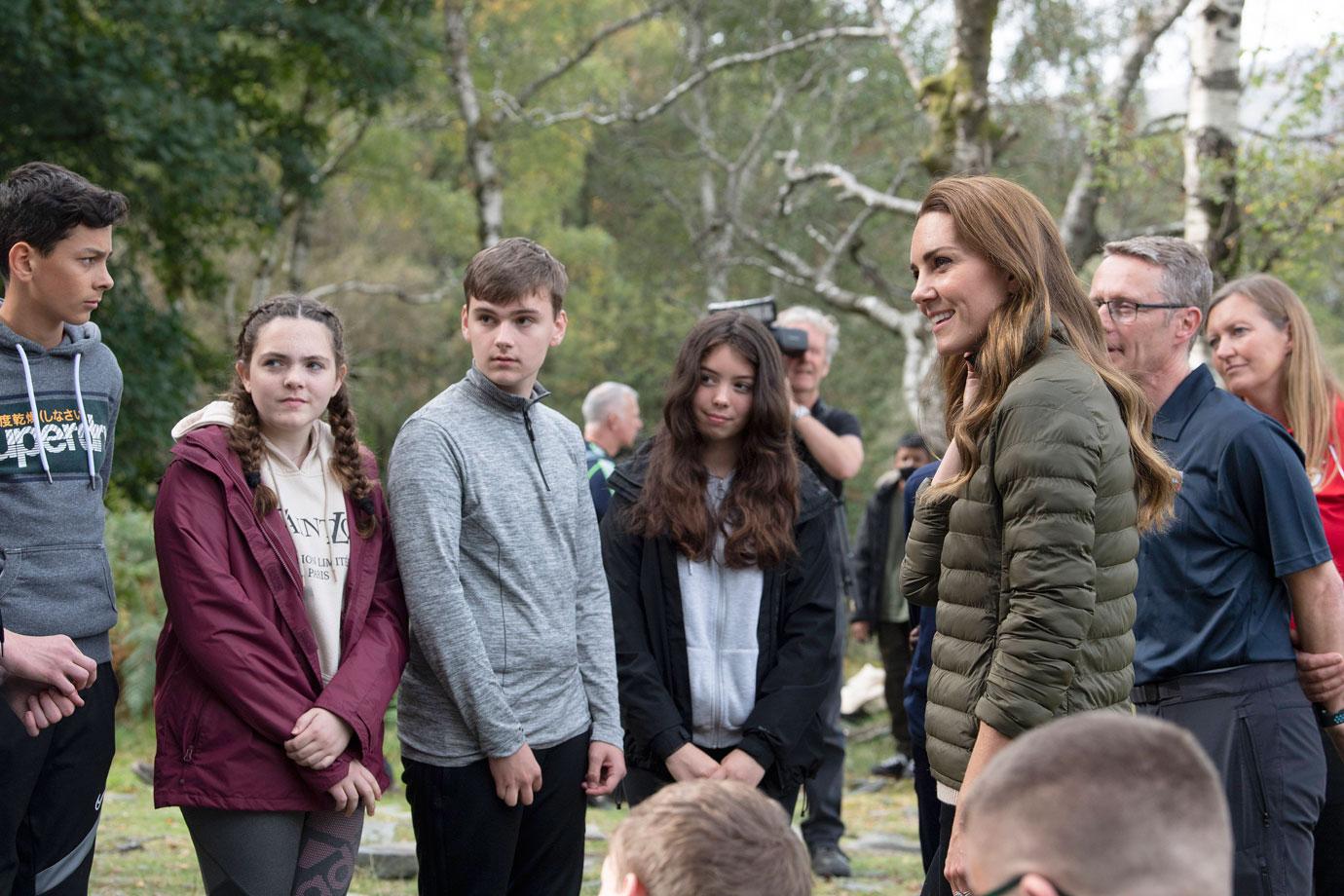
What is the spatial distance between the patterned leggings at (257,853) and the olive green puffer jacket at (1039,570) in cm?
152

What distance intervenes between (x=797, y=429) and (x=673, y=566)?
5.92ft

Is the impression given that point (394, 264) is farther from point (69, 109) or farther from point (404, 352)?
point (69, 109)

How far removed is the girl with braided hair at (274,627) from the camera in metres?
2.96

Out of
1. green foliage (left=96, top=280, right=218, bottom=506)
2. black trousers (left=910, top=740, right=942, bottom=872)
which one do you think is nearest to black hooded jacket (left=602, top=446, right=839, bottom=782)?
black trousers (left=910, top=740, right=942, bottom=872)

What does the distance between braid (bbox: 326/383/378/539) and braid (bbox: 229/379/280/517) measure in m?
0.21

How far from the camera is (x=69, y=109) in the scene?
39.5ft

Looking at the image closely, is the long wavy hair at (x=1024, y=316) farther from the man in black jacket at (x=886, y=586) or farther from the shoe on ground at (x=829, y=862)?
the man in black jacket at (x=886, y=586)

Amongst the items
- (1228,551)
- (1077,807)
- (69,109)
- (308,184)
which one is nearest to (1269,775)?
(1228,551)

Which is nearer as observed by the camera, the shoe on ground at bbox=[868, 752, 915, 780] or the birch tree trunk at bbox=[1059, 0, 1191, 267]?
the shoe on ground at bbox=[868, 752, 915, 780]

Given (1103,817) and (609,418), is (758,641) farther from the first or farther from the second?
(609,418)

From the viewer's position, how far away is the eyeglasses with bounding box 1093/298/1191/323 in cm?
349

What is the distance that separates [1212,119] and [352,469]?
6268 millimetres

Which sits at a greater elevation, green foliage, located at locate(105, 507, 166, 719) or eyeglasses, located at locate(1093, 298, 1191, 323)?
eyeglasses, located at locate(1093, 298, 1191, 323)

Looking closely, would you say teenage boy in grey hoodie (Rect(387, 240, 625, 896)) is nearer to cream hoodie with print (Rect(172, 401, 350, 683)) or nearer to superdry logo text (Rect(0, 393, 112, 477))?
cream hoodie with print (Rect(172, 401, 350, 683))
